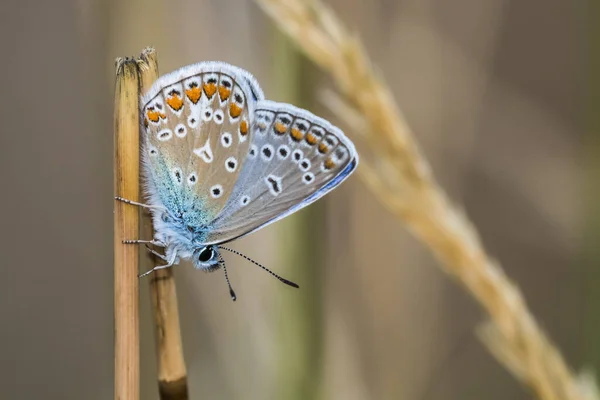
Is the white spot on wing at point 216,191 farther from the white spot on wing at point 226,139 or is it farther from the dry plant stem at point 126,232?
the dry plant stem at point 126,232

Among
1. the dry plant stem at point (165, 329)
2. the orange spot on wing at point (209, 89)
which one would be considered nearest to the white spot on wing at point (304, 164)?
the orange spot on wing at point (209, 89)

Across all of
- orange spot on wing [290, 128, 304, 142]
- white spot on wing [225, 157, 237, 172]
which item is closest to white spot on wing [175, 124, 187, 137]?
white spot on wing [225, 157, 237, 172]

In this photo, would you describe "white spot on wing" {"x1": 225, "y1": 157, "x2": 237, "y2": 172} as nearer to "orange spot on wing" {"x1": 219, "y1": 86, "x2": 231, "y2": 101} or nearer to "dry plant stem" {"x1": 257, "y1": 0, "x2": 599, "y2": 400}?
"orange spot on wing" {"x1": 219, "y1": 86, "x2": 231, "y2": 101}

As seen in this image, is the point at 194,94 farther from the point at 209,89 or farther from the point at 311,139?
the point at 311,139

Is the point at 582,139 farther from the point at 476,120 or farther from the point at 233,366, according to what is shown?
the point at 233,366

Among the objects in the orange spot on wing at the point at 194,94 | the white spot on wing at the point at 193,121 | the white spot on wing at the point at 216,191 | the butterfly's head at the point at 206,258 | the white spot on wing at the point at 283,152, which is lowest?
the butterfly's head at the point at 206,258

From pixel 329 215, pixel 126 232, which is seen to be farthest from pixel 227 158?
pixel 329 215
